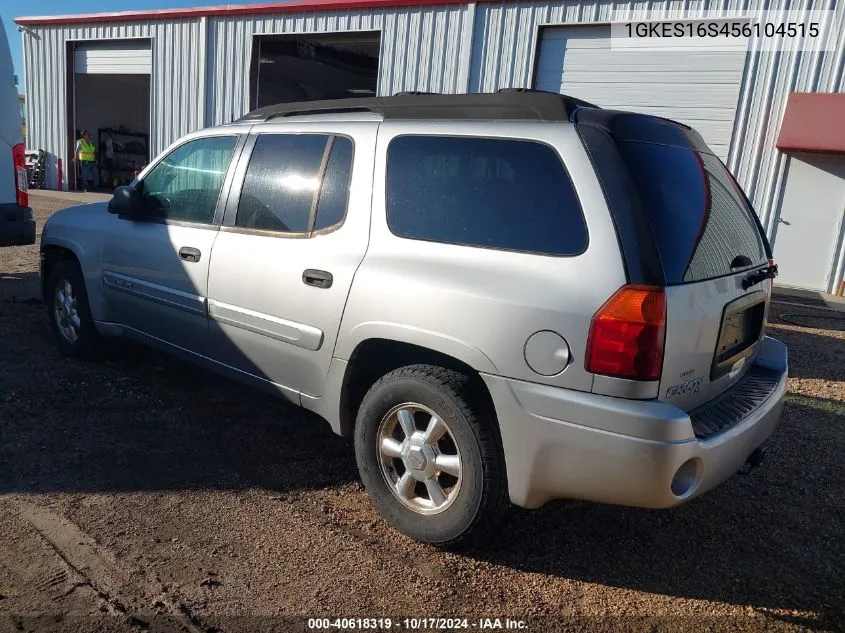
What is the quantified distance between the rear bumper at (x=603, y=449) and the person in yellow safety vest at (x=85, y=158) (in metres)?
20.2

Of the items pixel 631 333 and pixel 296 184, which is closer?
pixel 631 333

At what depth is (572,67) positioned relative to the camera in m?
11.9

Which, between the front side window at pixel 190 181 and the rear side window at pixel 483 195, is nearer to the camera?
the rear side window at pixel 483 195

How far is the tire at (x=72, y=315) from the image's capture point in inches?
195

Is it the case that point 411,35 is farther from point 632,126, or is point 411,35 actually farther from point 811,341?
point 632,126

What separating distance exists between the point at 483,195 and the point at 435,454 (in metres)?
1.11

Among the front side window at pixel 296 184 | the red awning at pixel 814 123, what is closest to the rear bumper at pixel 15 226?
the front side window at pixel 296 184

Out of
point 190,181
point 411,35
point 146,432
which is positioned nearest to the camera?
point 146,432

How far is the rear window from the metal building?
8681 millimetres

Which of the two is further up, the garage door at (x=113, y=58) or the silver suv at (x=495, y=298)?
the garage door at (x=113, y=58)

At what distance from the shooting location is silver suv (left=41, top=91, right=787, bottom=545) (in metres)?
2.50

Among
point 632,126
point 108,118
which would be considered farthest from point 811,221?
point 108,118

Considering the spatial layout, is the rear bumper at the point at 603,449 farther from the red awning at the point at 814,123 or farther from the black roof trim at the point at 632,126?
the red awning at the point at 814,123

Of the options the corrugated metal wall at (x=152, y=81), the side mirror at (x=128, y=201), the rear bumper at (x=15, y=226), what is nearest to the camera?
the side mirror at (x=128, y=201)
